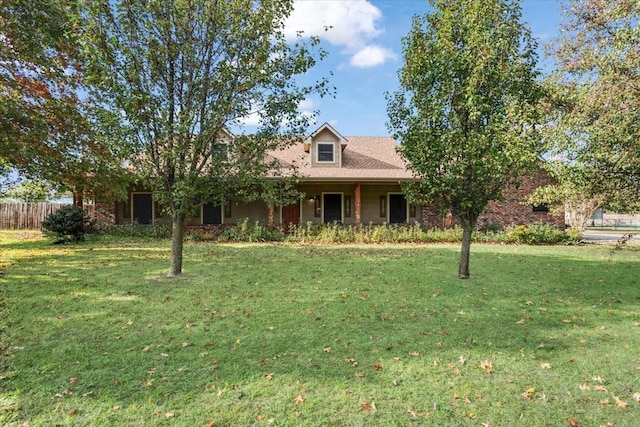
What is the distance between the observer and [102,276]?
7.95m

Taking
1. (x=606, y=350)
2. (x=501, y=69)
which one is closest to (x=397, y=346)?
(x=606, y=350)

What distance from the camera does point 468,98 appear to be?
7168 mm

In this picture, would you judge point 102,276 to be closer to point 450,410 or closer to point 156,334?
point 156,334

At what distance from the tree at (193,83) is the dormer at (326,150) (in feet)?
34.9

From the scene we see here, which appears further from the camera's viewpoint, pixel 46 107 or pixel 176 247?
pixel 46 107

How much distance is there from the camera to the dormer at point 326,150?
1866cm

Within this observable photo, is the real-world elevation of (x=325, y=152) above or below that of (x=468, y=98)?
above

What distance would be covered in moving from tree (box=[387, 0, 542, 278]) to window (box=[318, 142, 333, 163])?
35.4 feet

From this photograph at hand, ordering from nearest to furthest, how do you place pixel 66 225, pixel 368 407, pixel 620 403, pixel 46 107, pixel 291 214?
1. pixel 368 407
2. pixel 620 403
3. pixel 46 107
4. pixel 66 225
5. pixel 291 214

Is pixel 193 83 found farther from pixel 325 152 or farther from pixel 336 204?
pixel 336 204

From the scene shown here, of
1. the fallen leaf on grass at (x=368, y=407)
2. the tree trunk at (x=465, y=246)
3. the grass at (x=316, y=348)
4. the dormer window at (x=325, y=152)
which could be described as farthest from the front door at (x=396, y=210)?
the fallen leaf on grass at (x=368, y=407)

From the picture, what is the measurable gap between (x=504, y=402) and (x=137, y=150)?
7.15 meters

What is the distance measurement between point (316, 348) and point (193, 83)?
580cm

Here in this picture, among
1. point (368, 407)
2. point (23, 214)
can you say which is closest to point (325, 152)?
point (368, 407)
